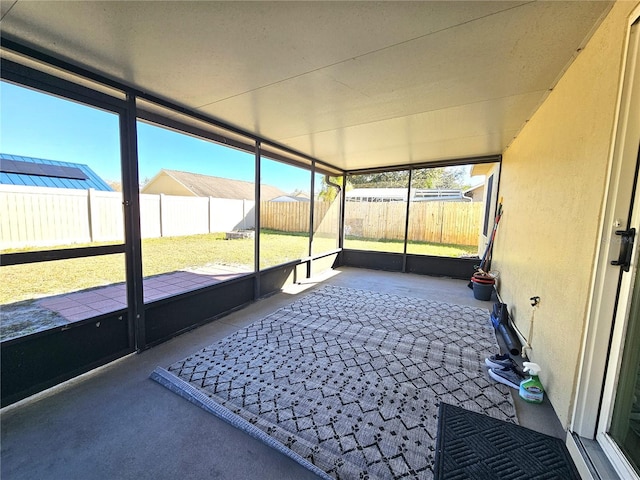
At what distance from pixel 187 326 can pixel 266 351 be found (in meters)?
1.04

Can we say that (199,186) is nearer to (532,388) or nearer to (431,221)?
(532,388)

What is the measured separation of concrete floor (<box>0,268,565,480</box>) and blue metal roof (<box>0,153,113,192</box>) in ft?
4.76

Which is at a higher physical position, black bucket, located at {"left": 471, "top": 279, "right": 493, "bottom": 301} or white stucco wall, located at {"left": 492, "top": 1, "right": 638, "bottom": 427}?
white stucco wall, located at {"left": 492, "top": 1, "right": 638, "bottom": 427}

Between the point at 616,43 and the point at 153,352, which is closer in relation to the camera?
the point at 616,43


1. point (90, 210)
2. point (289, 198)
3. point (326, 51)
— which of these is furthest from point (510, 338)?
point (289, 198)

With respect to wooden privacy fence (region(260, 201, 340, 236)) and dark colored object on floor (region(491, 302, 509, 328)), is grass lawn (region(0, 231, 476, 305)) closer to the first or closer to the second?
wooden privacy fence (region(260, 201, 340, 236))

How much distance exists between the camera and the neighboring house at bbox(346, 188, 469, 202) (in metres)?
7.62

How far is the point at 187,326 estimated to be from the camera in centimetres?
281

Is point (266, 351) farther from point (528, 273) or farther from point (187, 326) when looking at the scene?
point (528, 273)

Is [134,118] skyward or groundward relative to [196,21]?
groundward

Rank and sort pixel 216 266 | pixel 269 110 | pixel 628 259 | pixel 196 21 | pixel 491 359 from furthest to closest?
pixel 216 266 → pixel 269 110 → pixel 491 359 → pixel 196 21 → pixel 628 259

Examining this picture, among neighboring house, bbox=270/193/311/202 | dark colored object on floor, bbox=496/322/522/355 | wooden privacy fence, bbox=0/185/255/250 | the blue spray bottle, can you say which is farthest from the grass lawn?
the blue spray bottle

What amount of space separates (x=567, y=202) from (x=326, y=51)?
71.5 inches

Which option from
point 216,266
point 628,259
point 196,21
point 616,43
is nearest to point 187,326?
point 216,266
